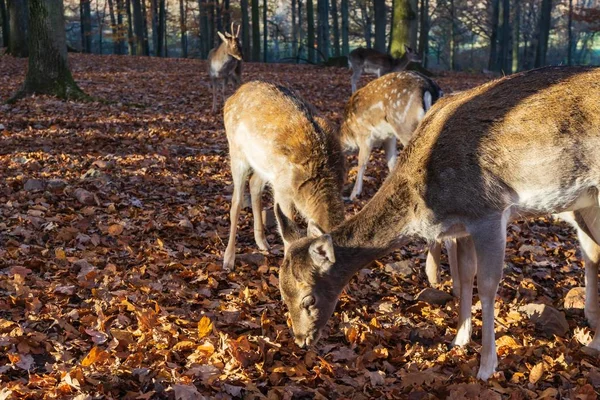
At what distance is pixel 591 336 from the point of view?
4.70 meters

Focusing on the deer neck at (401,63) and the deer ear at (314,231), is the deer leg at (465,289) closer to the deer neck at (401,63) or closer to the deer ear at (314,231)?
the deer ear at (314,231)

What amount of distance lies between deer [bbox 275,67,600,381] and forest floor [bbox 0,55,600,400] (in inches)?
14.4

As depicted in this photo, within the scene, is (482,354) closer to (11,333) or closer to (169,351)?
(169,351)

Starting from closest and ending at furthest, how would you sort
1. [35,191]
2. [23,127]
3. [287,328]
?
[287,328], [35,191], [23,127]

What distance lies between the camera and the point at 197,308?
487 cm

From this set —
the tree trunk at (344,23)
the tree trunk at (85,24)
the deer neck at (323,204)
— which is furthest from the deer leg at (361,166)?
the tree trunk at (85,24)

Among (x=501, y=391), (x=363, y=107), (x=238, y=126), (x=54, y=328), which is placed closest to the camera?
(x=501, y=391)

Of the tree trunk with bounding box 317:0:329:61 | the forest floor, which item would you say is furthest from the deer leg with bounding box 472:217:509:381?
the tree trunk with bounding box 317:0:329:61

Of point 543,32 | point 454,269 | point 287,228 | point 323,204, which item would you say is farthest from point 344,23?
point 287,228

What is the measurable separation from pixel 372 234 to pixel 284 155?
1.57 m

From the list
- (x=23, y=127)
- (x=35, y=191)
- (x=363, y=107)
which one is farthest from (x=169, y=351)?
(x=23, y=127)

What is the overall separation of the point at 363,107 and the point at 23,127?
18.0ft

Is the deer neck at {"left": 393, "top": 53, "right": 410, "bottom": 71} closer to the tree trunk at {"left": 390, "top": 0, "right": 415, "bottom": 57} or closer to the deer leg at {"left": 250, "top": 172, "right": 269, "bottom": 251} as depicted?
the tree trunk at {"left": 390, "top": 0, "right": 415, "bottom": 57}

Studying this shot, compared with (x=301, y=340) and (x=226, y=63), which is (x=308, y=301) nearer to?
(x=301, y=340)
